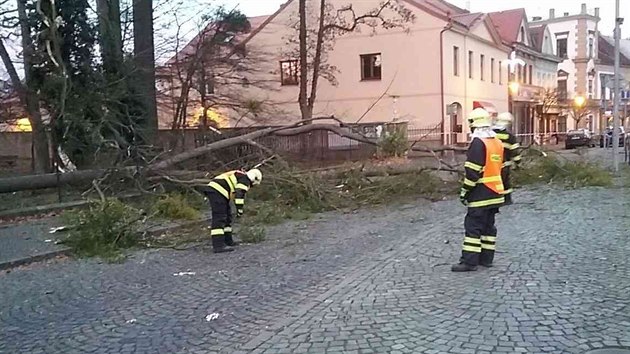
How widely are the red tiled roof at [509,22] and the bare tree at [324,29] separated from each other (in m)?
16.6

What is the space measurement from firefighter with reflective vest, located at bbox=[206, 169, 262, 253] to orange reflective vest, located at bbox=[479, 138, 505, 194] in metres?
3.51

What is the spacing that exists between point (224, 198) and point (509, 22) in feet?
151

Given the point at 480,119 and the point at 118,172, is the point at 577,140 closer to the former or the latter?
the point at 118,172

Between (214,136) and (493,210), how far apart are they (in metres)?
→ 11.7

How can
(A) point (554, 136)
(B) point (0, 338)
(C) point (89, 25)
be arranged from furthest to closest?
(A) point (554, 136)
(C) point (89, 25)
(B) point (0, 338)

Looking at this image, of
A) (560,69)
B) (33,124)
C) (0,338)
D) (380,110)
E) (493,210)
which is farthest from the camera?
(560,69)

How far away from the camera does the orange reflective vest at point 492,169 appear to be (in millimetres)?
7195

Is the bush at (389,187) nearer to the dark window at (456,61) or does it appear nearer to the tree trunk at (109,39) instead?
the tree trunk at (109,39)

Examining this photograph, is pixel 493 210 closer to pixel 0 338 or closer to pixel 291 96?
pixel 0 338

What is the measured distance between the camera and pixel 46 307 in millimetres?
6598

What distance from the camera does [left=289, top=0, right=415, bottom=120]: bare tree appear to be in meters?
29.0

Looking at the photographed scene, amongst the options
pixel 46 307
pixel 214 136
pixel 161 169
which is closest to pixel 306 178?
pixel 161 169

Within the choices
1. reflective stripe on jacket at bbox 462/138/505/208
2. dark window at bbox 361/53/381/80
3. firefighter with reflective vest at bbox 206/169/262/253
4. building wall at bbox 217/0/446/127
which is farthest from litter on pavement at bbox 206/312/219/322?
dark window at bbox 361/53/381/80

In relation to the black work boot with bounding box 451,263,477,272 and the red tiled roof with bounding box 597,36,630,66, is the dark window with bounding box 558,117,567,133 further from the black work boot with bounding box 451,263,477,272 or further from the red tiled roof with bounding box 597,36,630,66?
the black work boot with bounding box 451,263,477,272
